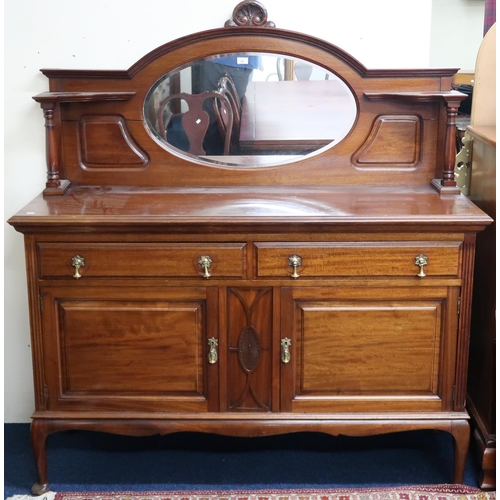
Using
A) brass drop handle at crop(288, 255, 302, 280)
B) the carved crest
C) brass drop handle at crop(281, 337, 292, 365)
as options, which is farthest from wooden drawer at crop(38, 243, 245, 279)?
the carved crest

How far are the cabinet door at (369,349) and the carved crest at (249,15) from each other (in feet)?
2.93

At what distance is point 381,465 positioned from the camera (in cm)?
251

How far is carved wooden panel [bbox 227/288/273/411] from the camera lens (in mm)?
2264

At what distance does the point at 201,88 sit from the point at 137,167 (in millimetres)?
349

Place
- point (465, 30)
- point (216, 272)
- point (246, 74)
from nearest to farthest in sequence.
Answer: point (216, 272) < point (246, 74) < point (465, 30)

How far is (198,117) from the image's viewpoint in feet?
8.21

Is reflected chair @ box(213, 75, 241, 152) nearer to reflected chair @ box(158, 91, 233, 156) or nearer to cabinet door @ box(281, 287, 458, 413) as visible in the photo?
reflected chair @ box(158, 91, 233, 156)

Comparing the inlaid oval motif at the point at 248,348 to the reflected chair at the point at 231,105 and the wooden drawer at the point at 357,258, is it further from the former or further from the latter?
the reflected chair at the point at 231,105

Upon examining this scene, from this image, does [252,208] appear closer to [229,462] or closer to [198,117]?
[198,117]

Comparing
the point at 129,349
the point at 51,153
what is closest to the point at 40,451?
the point at 129,349

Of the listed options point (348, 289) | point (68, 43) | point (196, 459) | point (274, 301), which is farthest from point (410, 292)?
point (68, 43)

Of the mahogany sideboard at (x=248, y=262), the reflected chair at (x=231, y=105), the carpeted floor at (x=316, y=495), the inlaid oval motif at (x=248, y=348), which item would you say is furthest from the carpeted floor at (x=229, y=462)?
the reflected chair at (x=231, y=105)

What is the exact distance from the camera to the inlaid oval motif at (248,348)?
2291mm

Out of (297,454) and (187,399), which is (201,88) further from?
(297,454)
